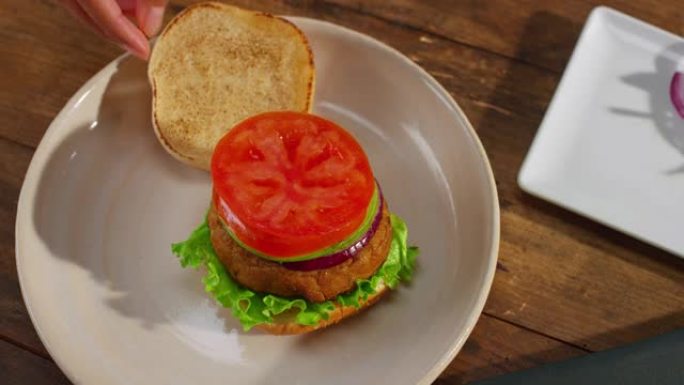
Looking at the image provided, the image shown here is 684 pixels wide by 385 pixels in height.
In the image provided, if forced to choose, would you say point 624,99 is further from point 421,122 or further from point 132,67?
point 132,67

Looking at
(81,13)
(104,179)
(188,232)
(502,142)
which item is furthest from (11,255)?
(502,142)

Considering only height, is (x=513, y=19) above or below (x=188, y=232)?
above

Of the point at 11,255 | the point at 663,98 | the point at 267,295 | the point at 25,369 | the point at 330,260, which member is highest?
the point at 663,98

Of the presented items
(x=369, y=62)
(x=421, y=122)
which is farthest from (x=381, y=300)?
(x=369, y=62)

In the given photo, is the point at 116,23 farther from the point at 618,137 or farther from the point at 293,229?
the point at 618,137

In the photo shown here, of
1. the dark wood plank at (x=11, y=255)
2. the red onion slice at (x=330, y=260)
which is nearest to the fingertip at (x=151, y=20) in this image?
the dark wood plank at (x=11, y=255)

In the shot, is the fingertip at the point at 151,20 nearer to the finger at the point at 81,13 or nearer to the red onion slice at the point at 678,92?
the finger at the point at 81,13

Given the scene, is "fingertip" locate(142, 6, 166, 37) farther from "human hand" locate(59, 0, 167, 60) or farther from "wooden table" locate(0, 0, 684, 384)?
"wooden table" locate(0, 0, 684, 384)
